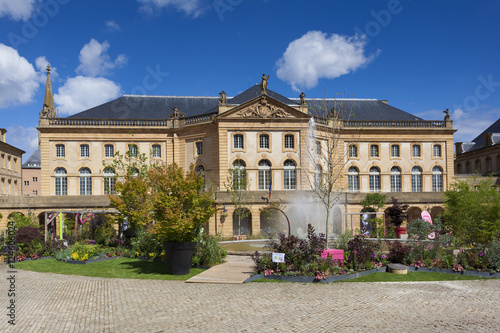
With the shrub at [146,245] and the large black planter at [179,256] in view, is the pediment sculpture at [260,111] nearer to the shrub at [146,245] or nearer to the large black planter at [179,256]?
the shrub at [146,245]

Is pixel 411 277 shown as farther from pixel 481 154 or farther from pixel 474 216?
pixel 481 154

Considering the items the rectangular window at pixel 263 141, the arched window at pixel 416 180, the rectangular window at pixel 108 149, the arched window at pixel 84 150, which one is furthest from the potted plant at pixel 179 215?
the arched window at pixel 416 180

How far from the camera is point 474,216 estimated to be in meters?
19.2

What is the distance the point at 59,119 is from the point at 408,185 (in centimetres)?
3553

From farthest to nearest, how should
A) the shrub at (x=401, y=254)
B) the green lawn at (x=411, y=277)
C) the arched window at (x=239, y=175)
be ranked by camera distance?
the arched window at (x=239, y=175)
the shrub at (x=401, y=254)
the green lawn at (x=411, y=277)

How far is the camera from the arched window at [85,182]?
38.2 m

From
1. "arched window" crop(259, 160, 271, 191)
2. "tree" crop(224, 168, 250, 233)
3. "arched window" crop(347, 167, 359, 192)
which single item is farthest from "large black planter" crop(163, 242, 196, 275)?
"arched window" crop(347, 167, 359, 192)

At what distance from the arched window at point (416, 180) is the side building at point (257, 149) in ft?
0.34

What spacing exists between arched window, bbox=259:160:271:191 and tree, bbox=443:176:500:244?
16.2 meters

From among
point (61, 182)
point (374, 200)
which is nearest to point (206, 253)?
point (374, 200)

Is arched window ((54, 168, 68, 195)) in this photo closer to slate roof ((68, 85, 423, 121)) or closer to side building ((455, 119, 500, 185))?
slate roof ((68, 85, 423, 121))

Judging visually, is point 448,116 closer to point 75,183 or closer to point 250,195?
point 250,195

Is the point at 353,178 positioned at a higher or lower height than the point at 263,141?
lower

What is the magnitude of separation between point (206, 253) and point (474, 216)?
43.3 ft
